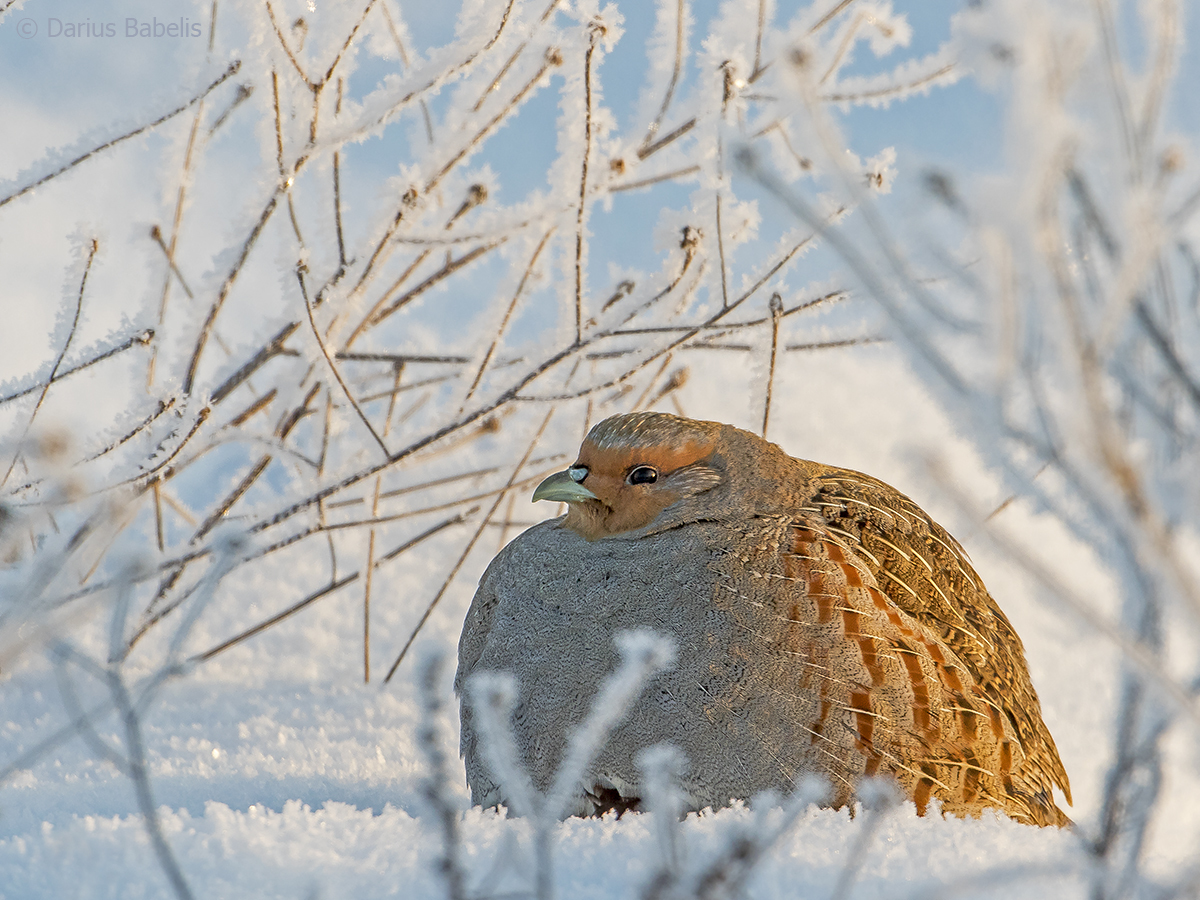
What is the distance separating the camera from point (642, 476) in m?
1.68

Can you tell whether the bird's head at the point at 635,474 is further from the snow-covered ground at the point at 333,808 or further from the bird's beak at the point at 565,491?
the snow-covered ground at the point at 333,808

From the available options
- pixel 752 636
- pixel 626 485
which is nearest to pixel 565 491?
pixel 626 485

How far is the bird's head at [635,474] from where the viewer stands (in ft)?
5.48

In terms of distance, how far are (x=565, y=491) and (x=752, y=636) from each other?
0.40 meters

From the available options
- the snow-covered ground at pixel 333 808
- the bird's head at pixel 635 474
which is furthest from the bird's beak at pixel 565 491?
the snow-covered ground at pixel 333 808

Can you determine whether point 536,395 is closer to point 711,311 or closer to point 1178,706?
point 711,311

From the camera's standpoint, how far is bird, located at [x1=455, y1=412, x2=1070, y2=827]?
4.79ft

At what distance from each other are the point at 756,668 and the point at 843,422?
259 cm

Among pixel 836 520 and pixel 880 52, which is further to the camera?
pixel 880 52

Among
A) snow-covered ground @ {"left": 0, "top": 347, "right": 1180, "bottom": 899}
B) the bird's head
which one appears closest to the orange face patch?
the bird's head

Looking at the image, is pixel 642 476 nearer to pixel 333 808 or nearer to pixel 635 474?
pixel 635 474

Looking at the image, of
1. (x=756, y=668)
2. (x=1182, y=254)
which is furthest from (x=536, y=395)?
(x=1182, y=254)

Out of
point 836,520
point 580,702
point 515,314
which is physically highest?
point 515,314

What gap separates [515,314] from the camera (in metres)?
1.91
